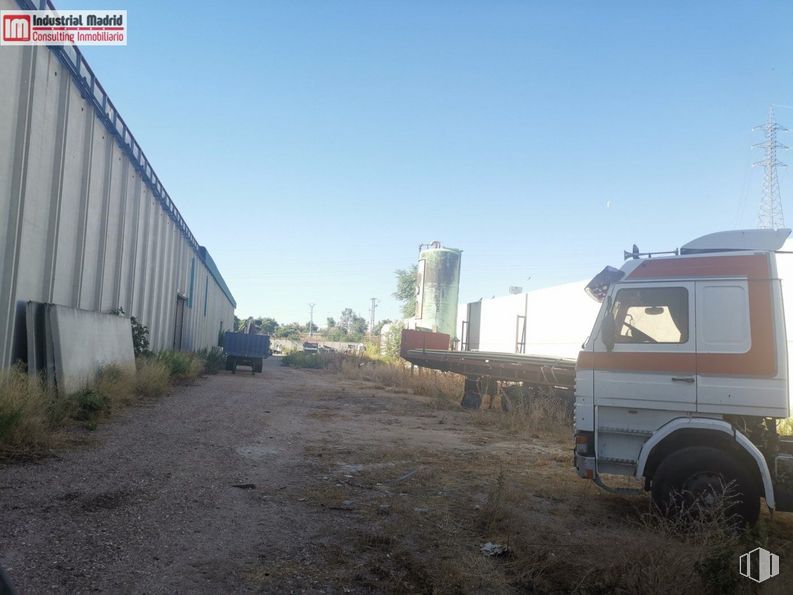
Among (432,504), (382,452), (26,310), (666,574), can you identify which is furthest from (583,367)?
(26,310)

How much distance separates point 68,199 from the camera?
11289mm

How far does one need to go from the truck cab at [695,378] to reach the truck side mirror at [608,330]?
0.03 ft

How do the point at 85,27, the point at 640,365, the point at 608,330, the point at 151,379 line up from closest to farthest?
the point at 640,365, the point at 608,330, the point at 85,27, the point at 151,379

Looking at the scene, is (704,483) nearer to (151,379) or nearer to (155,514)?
(155,514)

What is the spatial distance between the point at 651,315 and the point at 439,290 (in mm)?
28881

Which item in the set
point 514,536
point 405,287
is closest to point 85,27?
point 514,536

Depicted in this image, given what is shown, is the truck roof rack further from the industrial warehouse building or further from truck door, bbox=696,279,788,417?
the industrial warehouse building

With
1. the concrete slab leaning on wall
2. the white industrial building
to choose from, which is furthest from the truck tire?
the white industrial building

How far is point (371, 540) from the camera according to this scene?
15.3 feet

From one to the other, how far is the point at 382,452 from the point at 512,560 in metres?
4.40

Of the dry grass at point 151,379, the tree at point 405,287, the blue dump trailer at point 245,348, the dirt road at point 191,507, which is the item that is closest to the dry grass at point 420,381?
the blue dump trailer at point 245,348

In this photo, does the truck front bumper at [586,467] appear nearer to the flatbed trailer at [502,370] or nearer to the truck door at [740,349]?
the truck door at [740,349]

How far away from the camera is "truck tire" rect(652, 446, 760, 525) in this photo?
5102 mm

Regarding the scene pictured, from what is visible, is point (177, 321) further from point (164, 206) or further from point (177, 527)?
point (177, 527)
